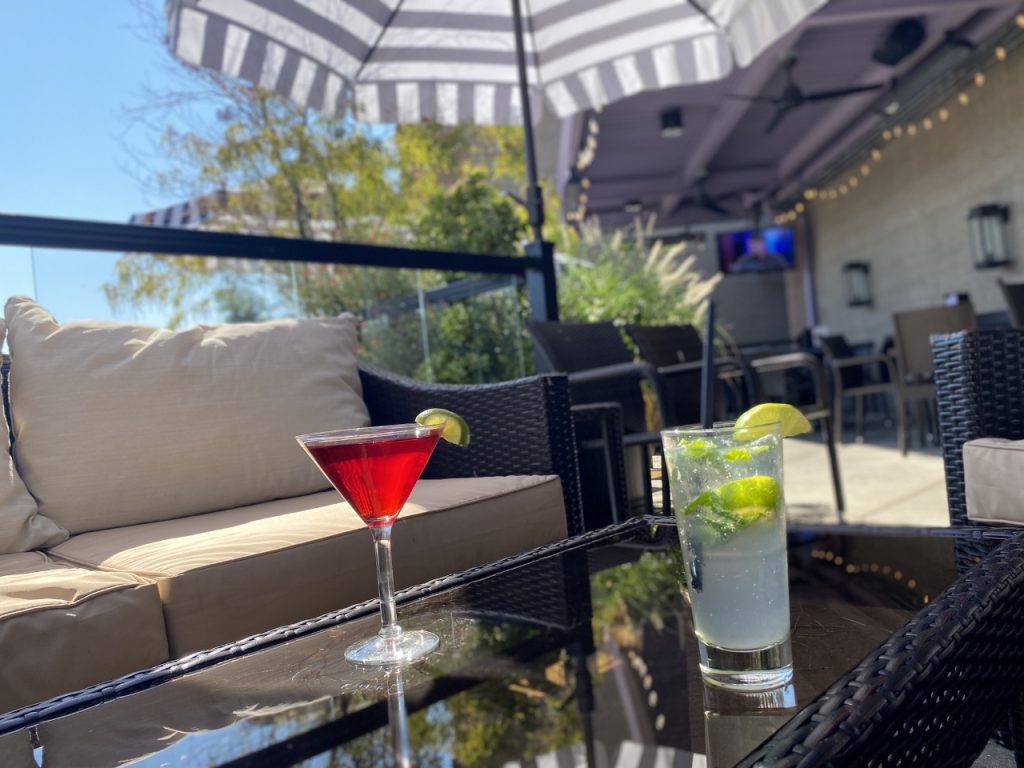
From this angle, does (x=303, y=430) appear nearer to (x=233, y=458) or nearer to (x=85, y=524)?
(x=233, y=458)

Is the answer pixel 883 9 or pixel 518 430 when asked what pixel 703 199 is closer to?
pixel 883 9

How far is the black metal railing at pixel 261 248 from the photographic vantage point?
6.03 ft

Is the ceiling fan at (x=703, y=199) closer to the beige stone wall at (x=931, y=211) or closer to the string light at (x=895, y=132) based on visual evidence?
the string light at (x=895, y=132)

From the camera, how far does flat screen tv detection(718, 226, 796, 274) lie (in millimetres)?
12922

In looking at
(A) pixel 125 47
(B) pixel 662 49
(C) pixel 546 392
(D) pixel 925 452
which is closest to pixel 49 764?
(C) pixel 546 392

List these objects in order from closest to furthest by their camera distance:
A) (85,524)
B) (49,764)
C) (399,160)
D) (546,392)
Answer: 1. (49,764)
2. (85,524)
3. (546,392)
4. (399,160)

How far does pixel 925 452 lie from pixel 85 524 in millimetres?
5353

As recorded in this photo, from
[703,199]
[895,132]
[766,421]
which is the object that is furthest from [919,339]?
[703,199]

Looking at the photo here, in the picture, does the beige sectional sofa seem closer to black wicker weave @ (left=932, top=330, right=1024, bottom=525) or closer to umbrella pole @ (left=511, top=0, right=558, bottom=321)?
black wicker weave @ (left=932, top=330, right=1024, bottom=525)

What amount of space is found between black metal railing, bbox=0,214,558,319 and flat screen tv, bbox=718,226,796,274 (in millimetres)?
10760

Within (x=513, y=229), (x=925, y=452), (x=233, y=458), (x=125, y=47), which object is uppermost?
(x=125, y=47)

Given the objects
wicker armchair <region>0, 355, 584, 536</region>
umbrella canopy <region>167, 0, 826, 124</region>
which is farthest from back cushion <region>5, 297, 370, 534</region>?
umbrella canopy <region>167, 0, 826, 124</region>

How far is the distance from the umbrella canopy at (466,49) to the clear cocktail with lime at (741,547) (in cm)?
306

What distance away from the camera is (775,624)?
0.65 metres
